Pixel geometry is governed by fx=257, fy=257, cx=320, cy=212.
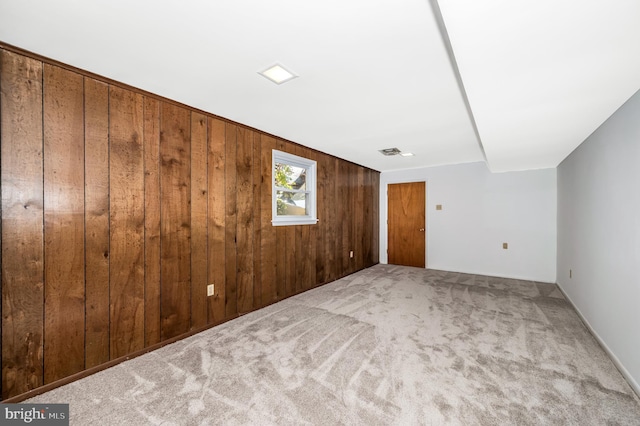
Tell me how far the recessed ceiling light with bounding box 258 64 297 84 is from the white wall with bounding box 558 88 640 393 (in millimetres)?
2397

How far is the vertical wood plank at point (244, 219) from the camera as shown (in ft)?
9.80

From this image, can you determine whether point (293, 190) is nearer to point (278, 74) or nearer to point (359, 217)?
point (359, 217)

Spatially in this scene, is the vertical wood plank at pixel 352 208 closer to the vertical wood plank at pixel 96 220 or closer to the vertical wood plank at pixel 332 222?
the vertical wood plank at pixel 332 222

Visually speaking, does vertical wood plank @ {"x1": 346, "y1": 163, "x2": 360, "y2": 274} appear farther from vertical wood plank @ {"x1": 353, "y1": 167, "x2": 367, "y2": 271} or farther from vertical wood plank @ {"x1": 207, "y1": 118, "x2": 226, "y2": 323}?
vertical wood plank @ {"x1": 207, "y1": 118, "x2": 226, "y2": 323}

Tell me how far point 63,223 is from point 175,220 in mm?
754

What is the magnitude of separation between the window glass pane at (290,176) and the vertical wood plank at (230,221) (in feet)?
2.50

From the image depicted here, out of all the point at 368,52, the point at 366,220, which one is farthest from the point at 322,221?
the point at 368,52

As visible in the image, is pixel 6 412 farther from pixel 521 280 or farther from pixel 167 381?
pixel 521 280

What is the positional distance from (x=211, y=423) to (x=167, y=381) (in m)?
0.59

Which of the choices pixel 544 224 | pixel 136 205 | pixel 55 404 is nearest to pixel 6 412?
pixel 55 404

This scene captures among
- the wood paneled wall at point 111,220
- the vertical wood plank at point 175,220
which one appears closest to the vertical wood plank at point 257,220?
the wood paneled wall at point 111,220

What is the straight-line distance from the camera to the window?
3.56 m

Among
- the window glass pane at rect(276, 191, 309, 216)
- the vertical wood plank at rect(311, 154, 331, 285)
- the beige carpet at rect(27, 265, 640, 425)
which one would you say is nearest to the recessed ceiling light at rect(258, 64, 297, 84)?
the window glass pane at rect(276, 191, 309, 216)

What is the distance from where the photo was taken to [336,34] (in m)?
1.46
